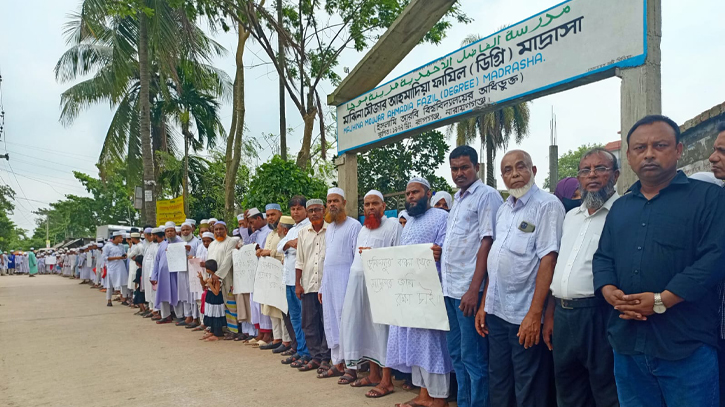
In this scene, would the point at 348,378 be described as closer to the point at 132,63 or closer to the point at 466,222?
the point at 466,222

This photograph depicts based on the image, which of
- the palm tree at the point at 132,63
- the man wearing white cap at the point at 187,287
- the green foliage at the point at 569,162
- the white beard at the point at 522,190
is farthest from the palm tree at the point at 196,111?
the green foliage at the point at 569,162

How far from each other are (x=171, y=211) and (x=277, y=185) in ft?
18.5

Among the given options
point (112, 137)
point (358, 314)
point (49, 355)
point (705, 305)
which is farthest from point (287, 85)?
point (705, 305)

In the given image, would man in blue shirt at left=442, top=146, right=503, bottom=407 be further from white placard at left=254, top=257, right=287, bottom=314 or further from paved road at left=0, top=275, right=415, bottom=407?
white placard at left=254, top=257, right=287, bottom=314

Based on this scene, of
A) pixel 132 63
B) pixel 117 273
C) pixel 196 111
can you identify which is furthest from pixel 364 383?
pixel 196 111

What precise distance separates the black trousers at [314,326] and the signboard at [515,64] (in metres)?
2.07

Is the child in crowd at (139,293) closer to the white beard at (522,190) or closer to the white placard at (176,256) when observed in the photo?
the white placard at (176,256)

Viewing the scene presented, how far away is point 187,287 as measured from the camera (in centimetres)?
961

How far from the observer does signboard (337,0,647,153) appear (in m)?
3.71

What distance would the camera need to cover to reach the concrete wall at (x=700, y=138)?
4.62 metres

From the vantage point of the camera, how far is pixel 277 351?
6672 millimetres

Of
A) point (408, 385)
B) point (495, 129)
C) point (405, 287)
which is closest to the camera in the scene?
point (405, 287)

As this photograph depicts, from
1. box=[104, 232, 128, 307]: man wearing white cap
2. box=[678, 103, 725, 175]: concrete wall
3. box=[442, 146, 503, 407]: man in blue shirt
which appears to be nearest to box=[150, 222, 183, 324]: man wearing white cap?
box=[104, 232, 128, 307]: man wearing white cap

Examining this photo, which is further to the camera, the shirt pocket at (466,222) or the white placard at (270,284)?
the white placard at (270,284)
